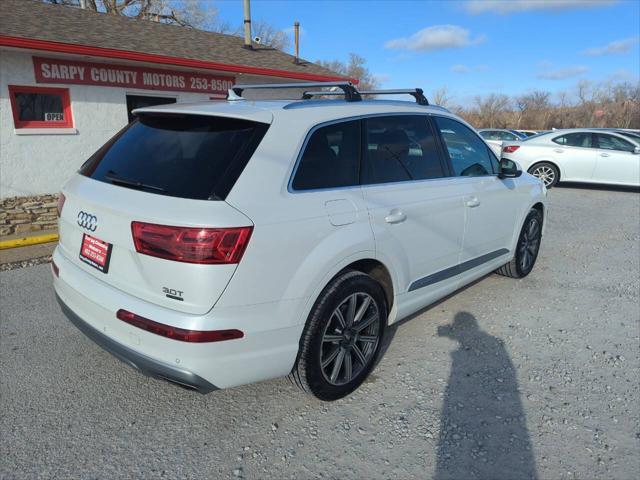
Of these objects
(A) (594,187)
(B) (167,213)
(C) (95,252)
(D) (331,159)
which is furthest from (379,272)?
(A) (594,187)

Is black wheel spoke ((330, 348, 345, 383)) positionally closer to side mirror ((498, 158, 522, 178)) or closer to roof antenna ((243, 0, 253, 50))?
side mirror ((498, 158, 522, 178))

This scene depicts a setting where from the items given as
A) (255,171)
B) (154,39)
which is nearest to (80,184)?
(255,171)

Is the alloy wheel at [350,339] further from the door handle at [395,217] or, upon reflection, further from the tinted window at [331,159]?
the tinted window at [331,159]

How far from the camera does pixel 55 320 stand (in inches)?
155

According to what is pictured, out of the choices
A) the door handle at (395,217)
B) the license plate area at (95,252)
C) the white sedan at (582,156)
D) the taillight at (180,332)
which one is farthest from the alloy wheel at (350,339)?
the white sedan at (582,156)

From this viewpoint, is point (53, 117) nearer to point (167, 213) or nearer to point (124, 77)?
point (124, 77)

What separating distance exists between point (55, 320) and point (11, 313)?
0.48 meters

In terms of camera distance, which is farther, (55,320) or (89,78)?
(89,78)

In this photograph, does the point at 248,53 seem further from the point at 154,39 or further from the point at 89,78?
the point at 89,78

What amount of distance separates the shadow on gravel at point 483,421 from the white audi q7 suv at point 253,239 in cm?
60

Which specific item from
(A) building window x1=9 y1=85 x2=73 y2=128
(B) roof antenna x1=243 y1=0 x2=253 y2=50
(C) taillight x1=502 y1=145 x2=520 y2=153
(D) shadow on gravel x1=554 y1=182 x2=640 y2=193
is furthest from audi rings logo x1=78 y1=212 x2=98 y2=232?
(D) shadow on gravel x1=554 y1=182 x2=640 y2=193

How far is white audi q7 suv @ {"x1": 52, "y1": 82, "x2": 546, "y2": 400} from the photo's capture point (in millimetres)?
2186

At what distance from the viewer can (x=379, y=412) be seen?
2.85 meters

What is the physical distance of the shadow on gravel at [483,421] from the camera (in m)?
2.40
